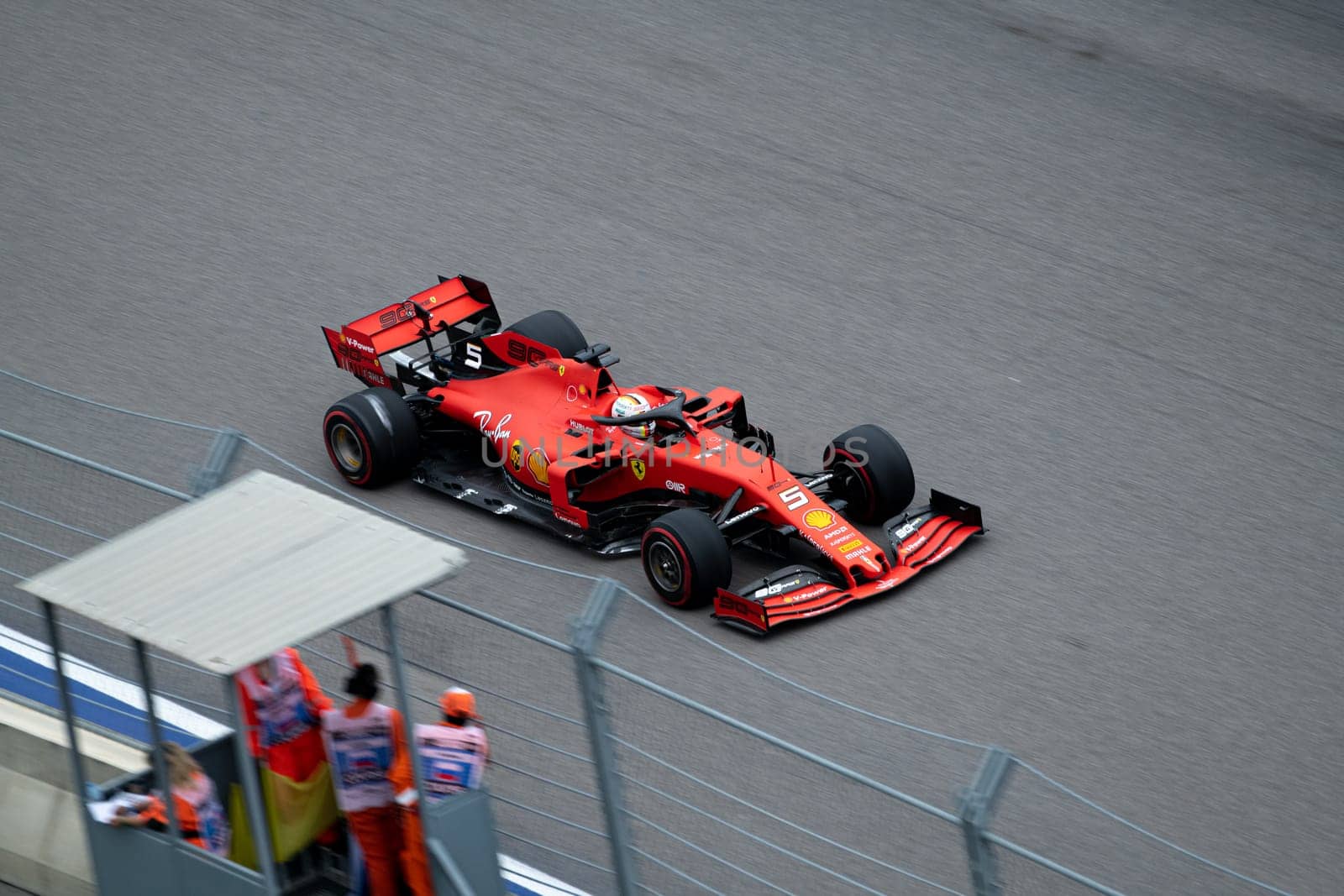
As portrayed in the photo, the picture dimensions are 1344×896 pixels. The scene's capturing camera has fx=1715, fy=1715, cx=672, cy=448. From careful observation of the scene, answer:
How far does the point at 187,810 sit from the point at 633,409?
4.54 m

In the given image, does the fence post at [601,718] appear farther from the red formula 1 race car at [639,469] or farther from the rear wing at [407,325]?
the rear wing at [407,325]

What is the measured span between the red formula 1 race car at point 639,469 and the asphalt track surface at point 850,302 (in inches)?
9.1

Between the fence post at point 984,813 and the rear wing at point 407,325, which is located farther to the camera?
the rear wing at point 407,325

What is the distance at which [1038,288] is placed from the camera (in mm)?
12914

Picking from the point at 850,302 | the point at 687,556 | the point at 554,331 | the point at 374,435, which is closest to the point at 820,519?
the point at 687,556

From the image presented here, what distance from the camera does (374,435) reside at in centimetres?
1014

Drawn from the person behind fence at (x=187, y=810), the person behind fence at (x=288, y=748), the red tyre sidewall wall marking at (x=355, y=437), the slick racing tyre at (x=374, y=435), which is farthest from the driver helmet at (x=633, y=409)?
the person behind fence at (x=187, y=810)

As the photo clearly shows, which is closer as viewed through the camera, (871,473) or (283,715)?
(283,715)

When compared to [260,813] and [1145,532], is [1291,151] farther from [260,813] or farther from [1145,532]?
[260,813]

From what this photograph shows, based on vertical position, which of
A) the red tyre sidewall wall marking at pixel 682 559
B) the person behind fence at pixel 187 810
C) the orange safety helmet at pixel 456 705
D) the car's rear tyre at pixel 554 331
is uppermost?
the car's rear tyre at pixel 554 331

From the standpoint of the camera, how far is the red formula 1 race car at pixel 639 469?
934cm

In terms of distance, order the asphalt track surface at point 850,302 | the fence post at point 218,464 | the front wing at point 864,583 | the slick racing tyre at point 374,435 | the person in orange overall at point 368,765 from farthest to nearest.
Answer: the slick racing tyre at point 374,435 < the front wing at point 864,583 < the asphalt track surface at point 850,302 < the fence post at point 218,464 < the person in orange overall at point 368,765

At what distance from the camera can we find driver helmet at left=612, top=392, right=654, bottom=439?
9844 millimetres

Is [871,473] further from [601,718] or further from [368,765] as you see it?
[368,765]
